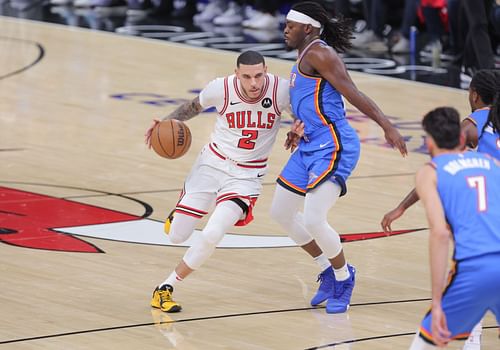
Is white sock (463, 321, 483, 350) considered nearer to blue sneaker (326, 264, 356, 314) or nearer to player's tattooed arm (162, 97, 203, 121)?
blue sneaker (326, 264, 356, 314)

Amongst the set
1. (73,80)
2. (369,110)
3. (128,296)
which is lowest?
(73,80)

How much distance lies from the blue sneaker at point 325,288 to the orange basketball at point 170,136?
1102mm

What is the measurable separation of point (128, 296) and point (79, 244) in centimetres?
124

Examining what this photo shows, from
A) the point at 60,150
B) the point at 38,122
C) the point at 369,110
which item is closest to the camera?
the point at 369,110

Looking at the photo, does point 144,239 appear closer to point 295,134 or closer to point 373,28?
point 295,134

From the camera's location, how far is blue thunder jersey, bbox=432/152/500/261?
504 cm

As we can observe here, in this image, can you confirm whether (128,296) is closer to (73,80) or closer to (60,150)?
(60,150)

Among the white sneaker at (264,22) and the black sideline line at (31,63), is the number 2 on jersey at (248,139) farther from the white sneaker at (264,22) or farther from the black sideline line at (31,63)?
the white sneaker at (264,22)

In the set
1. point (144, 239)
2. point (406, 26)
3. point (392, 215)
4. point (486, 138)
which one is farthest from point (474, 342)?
point (406, 26)

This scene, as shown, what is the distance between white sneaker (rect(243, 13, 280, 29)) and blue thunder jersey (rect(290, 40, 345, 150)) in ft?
37.0

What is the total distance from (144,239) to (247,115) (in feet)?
5.92

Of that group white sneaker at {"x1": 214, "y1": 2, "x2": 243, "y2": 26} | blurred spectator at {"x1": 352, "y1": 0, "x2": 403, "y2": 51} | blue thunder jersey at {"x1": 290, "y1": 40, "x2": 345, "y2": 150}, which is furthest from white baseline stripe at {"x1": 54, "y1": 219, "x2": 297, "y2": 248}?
white sneaker at {"x1": 214, "y1": 2, "x2": 243, "y2": 26}

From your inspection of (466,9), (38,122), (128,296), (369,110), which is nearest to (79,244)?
(128,296)

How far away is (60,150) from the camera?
1139 centimetres
